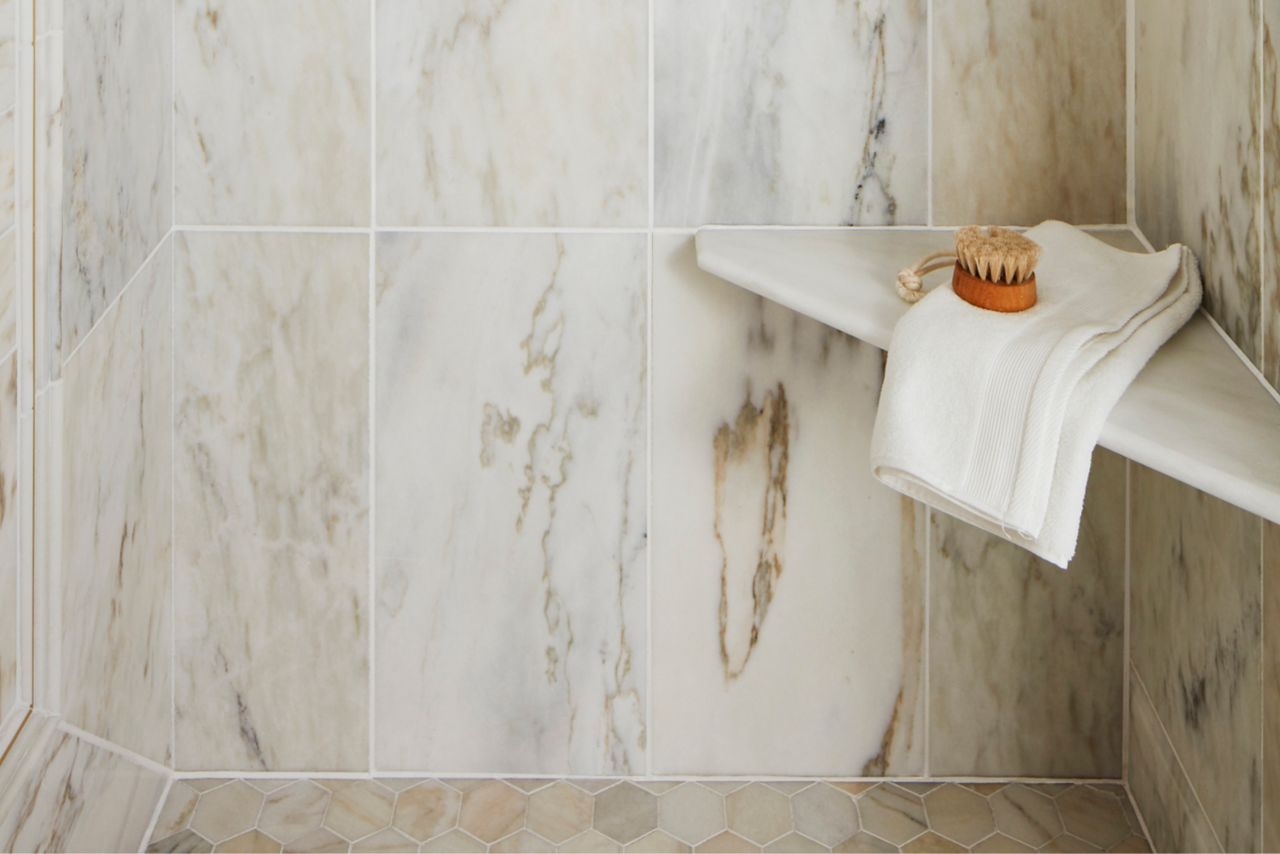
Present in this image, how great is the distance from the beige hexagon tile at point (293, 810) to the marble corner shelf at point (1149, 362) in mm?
881

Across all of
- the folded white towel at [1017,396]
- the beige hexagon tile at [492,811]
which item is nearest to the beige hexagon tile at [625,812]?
the beige hexagon tile at [492,811]

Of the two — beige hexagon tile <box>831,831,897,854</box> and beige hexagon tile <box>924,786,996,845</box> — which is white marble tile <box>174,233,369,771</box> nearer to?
beige hexagon tile <box>831,831,897,854</box>

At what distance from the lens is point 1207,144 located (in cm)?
149

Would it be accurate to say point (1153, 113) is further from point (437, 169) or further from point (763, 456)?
point (437, 169)

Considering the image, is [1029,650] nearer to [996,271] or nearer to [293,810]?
[996,271]

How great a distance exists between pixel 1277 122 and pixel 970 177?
0.51 m

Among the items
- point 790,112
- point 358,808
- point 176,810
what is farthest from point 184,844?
point 790,112

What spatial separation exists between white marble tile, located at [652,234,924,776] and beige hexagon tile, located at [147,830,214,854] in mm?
597

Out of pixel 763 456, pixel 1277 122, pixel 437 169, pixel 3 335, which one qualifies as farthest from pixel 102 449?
pixel 1277 122

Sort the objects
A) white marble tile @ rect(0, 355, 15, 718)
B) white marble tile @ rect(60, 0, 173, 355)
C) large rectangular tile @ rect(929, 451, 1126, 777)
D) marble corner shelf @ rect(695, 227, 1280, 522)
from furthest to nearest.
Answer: large rectangular tile @ rect(929, 451, 1126, 777)
white marble tile @ rect(60, 0, 173, 355)
white marble tile @ rect(0, 355, 15, 718)
marble corner shelf @ rect(695, 227, 1280, 522)

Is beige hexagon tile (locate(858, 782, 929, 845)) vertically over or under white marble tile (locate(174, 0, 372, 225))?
under

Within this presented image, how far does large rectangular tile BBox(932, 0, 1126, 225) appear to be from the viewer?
1.74 meters

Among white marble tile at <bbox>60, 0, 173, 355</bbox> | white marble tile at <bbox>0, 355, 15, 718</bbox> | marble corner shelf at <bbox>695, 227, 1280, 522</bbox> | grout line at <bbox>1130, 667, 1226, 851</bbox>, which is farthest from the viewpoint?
grout line at <bbox>1130, 667, 1226, 851</bbox>

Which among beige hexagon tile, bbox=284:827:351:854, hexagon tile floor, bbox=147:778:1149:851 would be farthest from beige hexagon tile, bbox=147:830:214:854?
beige hexagon tile, bbox=284:827:351:854
